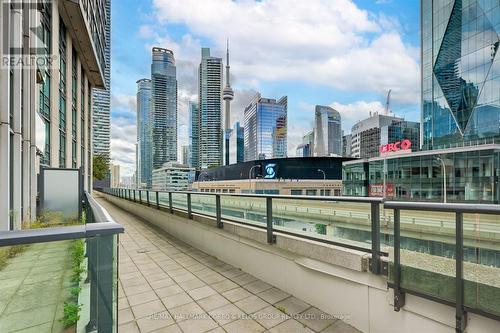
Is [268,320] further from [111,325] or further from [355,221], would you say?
[111,325]

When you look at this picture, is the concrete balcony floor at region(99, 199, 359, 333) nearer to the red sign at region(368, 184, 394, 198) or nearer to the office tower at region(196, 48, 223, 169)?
the red sign at region(368, 184, 394, 198)

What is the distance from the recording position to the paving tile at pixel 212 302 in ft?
11.9

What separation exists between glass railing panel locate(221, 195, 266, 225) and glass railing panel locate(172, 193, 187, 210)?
241 centimetres

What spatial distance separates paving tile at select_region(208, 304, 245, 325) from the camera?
3279mm

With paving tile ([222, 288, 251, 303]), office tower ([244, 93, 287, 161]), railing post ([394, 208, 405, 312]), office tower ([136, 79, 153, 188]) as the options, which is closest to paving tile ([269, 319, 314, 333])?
paving tile ([222, 288, 251, 303])

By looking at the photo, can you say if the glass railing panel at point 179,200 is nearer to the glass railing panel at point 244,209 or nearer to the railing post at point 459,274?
the glass railing panel at point 244,209

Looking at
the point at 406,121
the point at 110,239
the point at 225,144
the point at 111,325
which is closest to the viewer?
the point at 110,239

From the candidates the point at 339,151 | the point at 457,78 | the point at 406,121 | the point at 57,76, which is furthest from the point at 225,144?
the point at 57,76

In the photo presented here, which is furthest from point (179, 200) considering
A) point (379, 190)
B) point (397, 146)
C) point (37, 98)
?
point (397, 146)

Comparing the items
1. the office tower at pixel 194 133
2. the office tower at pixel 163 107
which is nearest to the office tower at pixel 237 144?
the office tower at pixel 194 133

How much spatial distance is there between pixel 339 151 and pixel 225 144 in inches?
2732

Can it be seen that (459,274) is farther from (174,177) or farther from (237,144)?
(237,144)

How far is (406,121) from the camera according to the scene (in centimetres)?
7706

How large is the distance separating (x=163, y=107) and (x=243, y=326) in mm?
135276
